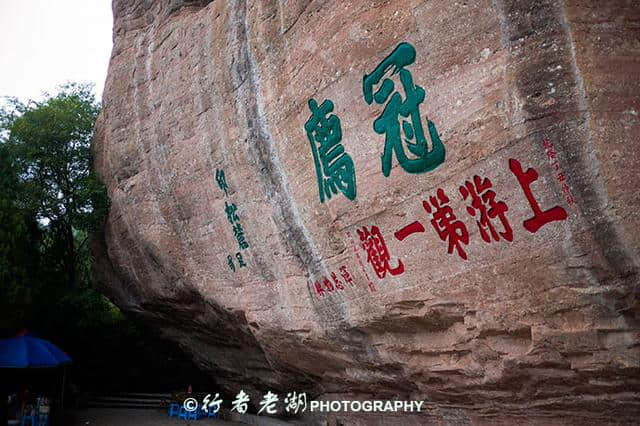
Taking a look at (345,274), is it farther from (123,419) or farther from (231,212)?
(123,419)

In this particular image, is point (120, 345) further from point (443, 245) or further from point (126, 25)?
point (443, 245)

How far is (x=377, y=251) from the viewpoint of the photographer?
5.27 metres

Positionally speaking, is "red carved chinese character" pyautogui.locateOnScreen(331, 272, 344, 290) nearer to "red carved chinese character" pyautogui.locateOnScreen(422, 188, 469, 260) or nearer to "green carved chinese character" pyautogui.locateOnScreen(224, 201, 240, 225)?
"red carved chinese character" pyautogui.locateOnScreen(422, 188, 469, 260)

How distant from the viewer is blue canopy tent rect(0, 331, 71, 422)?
8.13 m

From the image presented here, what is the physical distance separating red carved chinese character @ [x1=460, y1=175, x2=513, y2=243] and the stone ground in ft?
23.5

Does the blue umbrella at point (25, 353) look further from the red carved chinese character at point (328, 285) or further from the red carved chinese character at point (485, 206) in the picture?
the red carved chinese character at point (485, 206)

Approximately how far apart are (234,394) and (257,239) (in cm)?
525

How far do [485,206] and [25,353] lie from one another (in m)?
7.00

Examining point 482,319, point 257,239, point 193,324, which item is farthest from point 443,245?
point 193,324

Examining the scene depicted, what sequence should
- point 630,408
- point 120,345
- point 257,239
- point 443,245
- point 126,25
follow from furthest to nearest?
1. point 120,345
2. point 126,25
3. point 257,239
4. point 443,245
5. point 630,408

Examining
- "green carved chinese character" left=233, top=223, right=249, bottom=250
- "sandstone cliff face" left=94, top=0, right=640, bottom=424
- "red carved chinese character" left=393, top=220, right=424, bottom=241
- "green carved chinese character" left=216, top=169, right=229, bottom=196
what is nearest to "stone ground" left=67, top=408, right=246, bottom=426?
"sandstone cliff face" left=94, top=0, right=640, bottom=424

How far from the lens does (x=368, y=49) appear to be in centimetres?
487

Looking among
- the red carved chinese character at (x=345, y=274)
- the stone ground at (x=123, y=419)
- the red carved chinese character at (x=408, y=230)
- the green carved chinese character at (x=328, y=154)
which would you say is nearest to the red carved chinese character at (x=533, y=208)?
the red carved chinese character at (x=408, y=230)

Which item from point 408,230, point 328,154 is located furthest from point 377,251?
point 328,154
